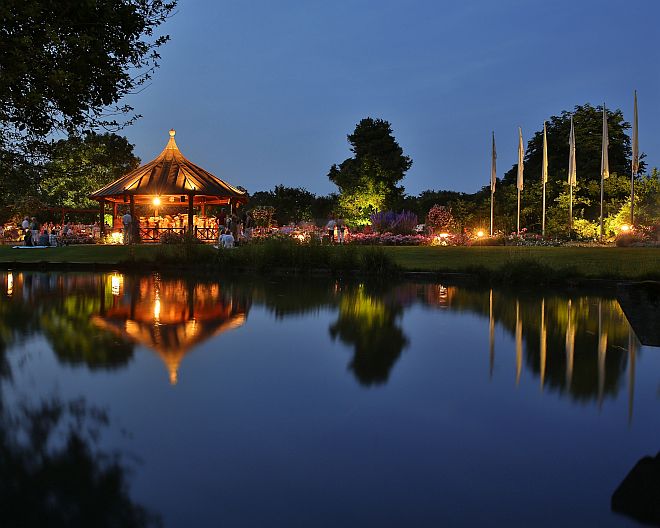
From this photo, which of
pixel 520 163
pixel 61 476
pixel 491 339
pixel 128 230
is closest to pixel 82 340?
pixel 61 476

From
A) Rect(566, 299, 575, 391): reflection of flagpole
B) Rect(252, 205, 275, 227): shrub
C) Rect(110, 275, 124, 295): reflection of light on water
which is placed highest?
Rect(252, 205, 275, 227): shrub

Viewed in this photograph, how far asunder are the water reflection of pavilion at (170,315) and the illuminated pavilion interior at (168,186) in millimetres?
17345

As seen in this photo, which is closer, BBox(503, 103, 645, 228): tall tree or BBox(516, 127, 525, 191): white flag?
BBox(516, 127, 525, 191): white flag

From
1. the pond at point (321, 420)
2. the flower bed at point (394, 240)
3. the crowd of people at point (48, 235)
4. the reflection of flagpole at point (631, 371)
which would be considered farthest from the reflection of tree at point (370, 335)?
the crowd of people at point (48, 235)

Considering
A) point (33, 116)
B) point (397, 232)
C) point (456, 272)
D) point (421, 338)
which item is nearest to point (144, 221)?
point (397, 232)

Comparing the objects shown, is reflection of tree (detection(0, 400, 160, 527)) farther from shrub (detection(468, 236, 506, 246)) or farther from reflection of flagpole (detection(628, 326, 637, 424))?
shrub (detection(468, 236, 506, 246))

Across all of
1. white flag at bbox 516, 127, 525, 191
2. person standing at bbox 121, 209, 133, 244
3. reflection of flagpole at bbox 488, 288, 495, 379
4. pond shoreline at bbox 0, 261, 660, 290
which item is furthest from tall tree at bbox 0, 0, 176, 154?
white flag at bbox 516, 127, 525, 191

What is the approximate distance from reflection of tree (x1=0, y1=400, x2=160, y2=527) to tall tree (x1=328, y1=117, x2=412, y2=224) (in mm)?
40088

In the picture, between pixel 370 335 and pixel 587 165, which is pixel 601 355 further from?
pixel 587 165

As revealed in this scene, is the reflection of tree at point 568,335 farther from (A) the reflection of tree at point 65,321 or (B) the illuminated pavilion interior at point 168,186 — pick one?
(B) the illuminated pavilion interior at point 168,186

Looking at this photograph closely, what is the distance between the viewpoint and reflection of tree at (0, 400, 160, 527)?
254 cm

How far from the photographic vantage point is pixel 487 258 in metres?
18.7

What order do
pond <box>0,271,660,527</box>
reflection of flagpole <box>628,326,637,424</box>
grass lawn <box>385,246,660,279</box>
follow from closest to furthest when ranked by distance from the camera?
pond <box>0,271,660,527</box> → reflection of flagpole <box>628,326,637,424</box> → grass lawn <box>385,246,660,279</box>

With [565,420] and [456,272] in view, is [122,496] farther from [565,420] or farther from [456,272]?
[456,272]
